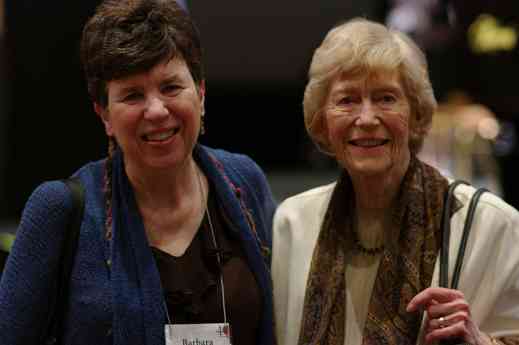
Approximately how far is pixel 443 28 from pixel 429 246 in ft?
10.6

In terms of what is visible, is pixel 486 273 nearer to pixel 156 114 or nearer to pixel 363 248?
pixel 363 248

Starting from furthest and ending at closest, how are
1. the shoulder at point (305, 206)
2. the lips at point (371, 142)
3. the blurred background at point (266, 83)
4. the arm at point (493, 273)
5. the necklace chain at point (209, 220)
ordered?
the blurred background at point (266, 83) → the shoulder at point (305, 206) → the necklace chain at point (209, 220) → the lips at point (371, 142) → the arm at point (493, 273)

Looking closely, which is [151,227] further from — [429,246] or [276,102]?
[276,102]

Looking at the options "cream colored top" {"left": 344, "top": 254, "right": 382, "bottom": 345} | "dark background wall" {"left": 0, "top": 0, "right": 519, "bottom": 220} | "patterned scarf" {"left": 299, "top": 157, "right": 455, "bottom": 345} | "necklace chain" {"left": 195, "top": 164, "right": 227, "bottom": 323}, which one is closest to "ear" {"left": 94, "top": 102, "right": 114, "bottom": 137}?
"necklace chain" {"left": 195, "top": 164, "right": 227, "bottom": 323}

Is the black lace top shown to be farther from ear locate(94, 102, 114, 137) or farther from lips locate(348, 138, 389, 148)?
lips locate(348, 138, 389, 148)

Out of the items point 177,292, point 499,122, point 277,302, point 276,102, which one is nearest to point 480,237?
point 277,302

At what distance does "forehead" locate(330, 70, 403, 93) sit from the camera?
7.86ft

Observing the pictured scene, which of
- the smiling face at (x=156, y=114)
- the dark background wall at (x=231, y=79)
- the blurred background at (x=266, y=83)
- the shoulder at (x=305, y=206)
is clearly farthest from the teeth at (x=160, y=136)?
the dark background wall at (x=231, y=79)

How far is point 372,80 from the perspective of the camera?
2400 millimetres

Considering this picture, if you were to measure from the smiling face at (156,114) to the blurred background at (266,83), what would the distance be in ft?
3.93

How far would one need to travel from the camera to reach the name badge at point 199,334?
7.98ft

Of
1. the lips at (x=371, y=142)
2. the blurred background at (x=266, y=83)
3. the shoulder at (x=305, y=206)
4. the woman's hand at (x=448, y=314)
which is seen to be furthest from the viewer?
the blurred background at (x=266, y=83)

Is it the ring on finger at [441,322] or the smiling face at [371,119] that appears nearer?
the ring on finger at [441,322]

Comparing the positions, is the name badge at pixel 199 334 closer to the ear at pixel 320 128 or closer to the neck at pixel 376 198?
the neck at pixel 376 198
